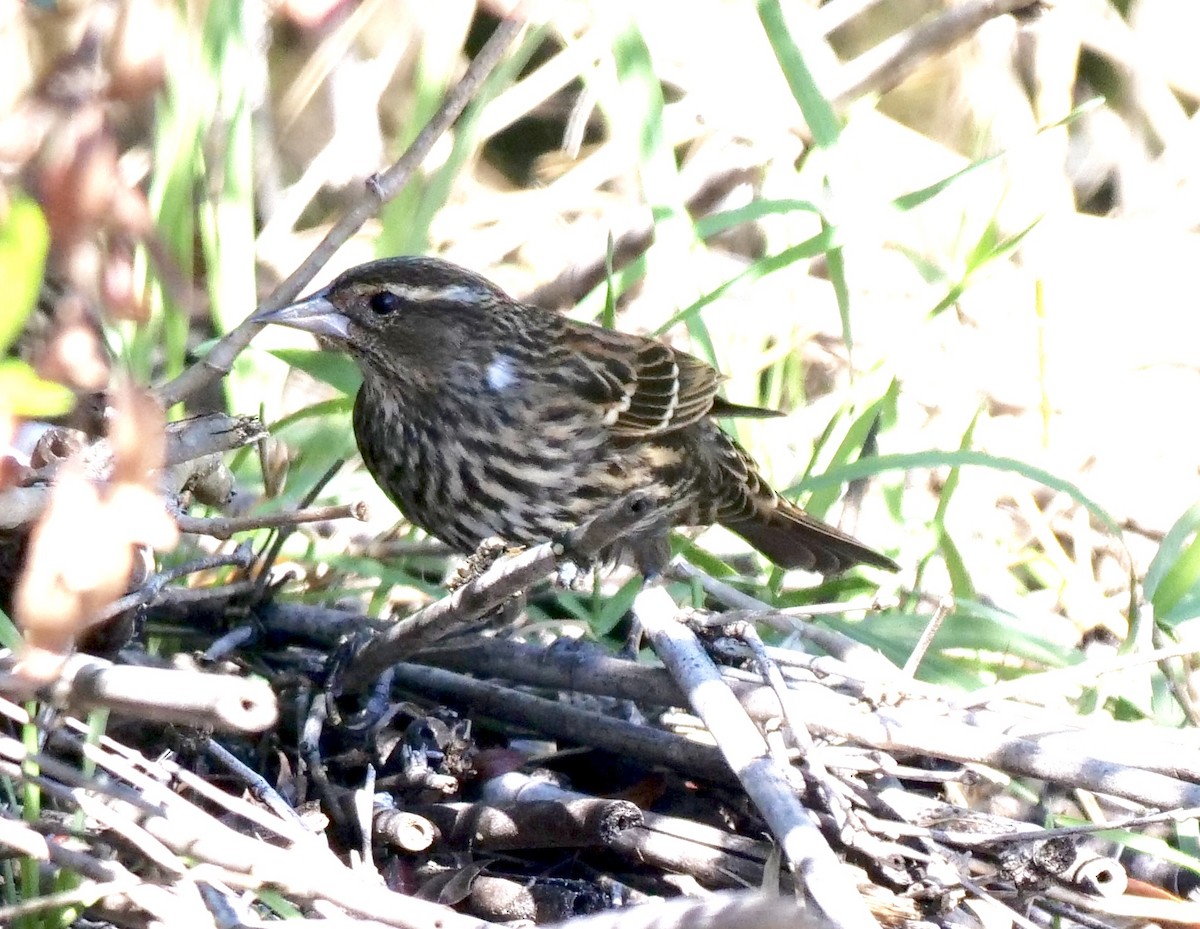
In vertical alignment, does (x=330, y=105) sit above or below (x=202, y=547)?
above

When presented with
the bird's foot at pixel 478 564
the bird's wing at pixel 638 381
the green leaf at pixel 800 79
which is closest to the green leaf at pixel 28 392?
the bird's foot at pixel 478 564

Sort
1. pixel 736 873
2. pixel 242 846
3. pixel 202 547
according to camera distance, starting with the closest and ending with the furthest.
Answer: pixel 242 846, pixel 736 873, pixel 202 547

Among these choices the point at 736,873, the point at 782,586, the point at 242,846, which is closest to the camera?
the point at 242,846

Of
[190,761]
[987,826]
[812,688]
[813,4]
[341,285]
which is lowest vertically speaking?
[987,826]

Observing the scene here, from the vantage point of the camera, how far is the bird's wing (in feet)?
11.0

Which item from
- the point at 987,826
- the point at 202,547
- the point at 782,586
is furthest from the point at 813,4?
the point at 987,826

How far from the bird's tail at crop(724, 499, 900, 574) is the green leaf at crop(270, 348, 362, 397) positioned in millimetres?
894

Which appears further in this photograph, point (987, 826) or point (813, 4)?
point (813, 4)

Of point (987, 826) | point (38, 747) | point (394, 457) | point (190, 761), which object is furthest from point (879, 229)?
point (38, 747)

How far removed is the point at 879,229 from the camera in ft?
10.4

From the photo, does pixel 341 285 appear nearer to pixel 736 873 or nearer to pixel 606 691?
pixel 606 691

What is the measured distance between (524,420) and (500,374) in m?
0.14

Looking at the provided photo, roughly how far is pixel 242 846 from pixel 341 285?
5.67ft

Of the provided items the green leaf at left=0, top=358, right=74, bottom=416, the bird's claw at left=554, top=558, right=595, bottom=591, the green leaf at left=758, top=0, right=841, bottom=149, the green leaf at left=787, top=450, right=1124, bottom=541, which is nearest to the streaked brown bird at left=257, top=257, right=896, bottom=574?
the green leaf at left=787, top=450, right=1124, bottom=541
